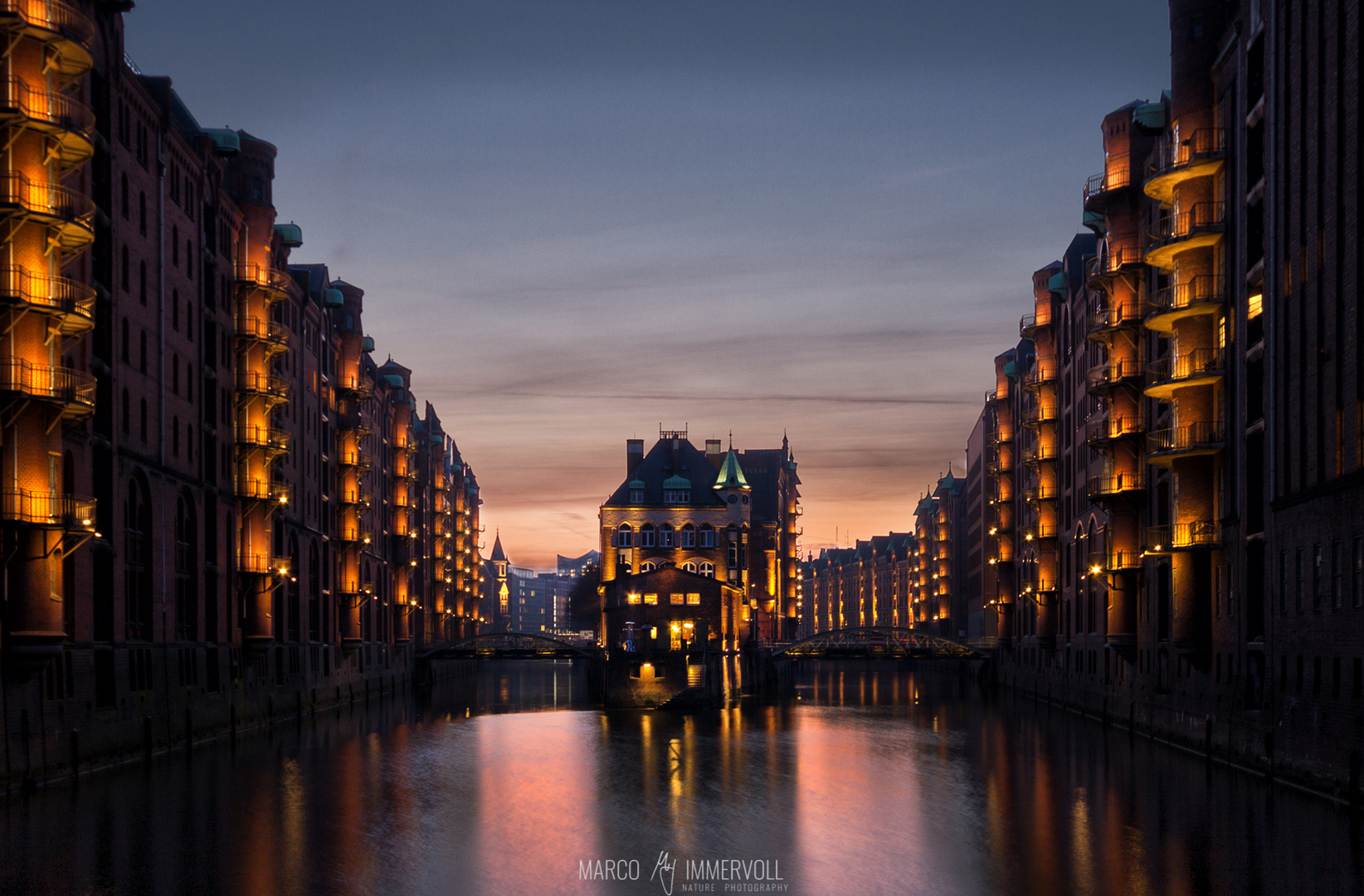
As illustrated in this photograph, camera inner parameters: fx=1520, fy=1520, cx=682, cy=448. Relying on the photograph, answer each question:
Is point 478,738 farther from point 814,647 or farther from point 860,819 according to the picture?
point 814,647

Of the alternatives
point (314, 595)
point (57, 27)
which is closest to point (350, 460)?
point (314, 595)

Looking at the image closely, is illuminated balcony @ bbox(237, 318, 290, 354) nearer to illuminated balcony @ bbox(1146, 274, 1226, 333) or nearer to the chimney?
illuminated balcony @ bbox(1146, 274, 1226, 333)

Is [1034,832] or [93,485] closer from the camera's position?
[1034,832]

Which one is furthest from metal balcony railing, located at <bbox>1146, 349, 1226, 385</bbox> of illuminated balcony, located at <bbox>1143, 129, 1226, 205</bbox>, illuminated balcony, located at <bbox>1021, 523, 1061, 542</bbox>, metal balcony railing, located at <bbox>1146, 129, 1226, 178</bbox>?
illuminated balcony, located at <bbox>1021, 523, 1061, 542</bbox>

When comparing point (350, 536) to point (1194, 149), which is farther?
point (350, 536)

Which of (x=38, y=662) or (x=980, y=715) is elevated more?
(x=38, y=662)

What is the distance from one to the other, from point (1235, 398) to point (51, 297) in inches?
1580

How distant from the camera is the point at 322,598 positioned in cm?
9706

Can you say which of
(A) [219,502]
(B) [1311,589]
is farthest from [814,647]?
(B) [1311,589]

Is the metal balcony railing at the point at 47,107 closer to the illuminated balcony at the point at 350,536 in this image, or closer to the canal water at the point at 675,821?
the canal water at the point at 675,821

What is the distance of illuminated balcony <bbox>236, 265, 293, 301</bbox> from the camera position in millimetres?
76000

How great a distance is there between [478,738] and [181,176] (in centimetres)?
3002

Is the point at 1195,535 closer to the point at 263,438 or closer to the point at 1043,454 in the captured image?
the point at 263,438
